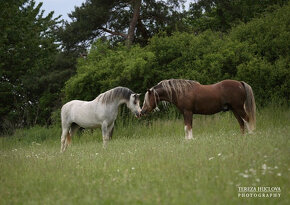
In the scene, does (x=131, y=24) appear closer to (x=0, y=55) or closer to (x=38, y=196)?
(x=0, y=55)

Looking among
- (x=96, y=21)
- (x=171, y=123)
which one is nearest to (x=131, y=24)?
(x=96, y=21)

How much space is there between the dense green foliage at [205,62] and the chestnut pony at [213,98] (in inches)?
237

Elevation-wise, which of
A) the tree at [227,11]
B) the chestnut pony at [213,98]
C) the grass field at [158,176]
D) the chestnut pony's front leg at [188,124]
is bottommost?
the grass field at [158,176]

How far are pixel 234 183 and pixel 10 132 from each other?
19282mm

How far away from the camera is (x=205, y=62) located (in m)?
16.9

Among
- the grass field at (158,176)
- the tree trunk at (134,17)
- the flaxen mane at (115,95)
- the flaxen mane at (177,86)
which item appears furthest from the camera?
the tree trunk at (134,17)

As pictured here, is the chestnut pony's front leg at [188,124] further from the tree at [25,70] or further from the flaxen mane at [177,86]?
the tree at [25,70]

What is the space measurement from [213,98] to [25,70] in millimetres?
21225

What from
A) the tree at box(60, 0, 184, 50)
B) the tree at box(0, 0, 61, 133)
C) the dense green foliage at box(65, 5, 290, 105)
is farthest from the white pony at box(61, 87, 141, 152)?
the tree at box(0, 0, 61, 133)

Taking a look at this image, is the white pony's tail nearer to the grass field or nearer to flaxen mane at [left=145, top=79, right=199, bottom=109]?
flaxen mane at [left=145, top=79, right=199, bottom=109]

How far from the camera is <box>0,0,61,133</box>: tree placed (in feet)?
82.5

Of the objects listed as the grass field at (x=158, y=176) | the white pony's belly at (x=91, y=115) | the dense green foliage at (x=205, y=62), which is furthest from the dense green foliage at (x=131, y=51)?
the grass field at (x=158, y=176)

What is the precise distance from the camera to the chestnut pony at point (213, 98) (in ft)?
32.4

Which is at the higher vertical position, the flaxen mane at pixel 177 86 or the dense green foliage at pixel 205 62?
the dense green foliage at pixel 205 62
